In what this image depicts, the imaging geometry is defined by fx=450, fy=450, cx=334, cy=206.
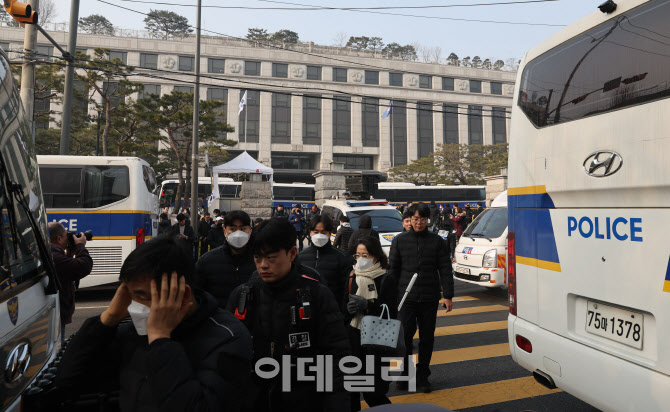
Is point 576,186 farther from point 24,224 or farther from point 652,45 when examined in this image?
point 24,224

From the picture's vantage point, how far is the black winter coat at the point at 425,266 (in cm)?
455

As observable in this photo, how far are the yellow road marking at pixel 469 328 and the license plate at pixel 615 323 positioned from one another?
12.3 feet

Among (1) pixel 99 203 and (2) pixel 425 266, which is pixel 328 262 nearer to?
(2) pixel 425 266

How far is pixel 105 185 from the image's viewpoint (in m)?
9.33

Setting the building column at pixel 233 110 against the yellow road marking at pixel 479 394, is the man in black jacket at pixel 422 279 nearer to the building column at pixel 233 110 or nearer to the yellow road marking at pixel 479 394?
the yellow road marking at pixel 479 394

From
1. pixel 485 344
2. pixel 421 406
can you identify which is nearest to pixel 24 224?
pixel 421 406

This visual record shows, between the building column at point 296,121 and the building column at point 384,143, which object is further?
the building column at point 384,143

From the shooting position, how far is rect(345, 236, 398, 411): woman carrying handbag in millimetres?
3518

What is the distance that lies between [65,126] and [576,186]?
1232 cm

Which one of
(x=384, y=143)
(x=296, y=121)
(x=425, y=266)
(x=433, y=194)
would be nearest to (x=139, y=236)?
(x=425, y=266)

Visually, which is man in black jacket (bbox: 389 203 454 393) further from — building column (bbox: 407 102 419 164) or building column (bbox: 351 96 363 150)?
building column (bbox: 407 102 419 164)

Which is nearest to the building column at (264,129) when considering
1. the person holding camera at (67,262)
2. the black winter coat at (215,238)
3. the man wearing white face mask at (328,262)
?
the black winter coat at (215,238)

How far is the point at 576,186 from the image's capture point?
2.95m

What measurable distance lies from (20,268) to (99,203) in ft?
25.9
